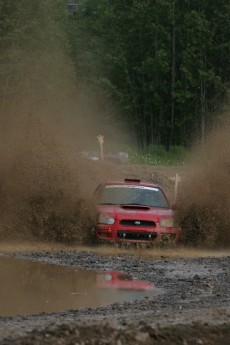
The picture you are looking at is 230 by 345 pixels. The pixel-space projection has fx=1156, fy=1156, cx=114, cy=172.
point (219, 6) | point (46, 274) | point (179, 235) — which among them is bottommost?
point (219, 6)

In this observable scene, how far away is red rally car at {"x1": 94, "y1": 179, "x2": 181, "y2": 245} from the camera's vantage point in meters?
21.5

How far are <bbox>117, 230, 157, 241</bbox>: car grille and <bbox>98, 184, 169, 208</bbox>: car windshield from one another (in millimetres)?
1156

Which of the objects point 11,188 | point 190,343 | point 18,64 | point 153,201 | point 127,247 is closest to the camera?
point 190,343

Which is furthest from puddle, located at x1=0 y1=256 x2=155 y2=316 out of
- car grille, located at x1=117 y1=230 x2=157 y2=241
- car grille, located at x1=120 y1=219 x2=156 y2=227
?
car grille, located at x1=120 y1=219 x2=156 y2=227

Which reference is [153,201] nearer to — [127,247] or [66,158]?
[127,247]

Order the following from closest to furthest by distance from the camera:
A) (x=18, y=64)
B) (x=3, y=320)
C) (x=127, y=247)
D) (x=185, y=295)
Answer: (x=3, y=320) → (x=185, y=295) → (x=127, y=247) → (x=18, y=64)

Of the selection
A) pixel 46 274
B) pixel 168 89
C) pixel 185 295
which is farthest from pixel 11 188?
pixel 168 89

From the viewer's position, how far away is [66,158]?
85.5 feet

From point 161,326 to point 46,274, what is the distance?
680cm

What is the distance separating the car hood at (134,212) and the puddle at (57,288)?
144 inches

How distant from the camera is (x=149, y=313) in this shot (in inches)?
460

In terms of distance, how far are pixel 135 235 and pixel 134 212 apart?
53cm

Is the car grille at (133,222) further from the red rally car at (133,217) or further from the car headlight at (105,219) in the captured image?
the car headlight at (105,219)

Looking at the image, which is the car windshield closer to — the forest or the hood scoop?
the hood scoop
